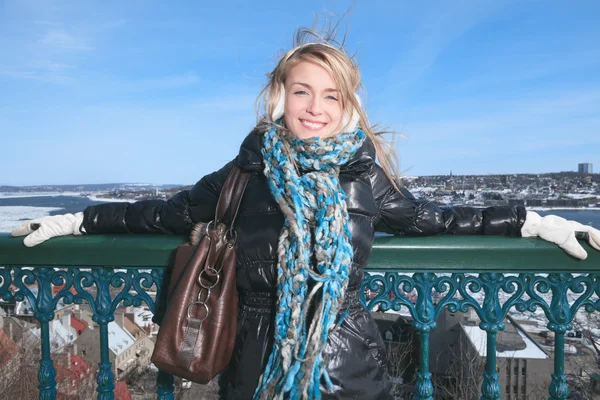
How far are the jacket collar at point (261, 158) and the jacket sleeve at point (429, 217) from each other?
129 mm

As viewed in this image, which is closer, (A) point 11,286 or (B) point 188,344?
(B) point 188,344

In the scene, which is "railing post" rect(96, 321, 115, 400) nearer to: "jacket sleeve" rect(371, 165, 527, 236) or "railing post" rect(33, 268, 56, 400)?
"railing post" rect(33, 268, 56, 400)

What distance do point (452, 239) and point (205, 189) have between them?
1.20 meters

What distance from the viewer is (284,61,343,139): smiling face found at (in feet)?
7.07

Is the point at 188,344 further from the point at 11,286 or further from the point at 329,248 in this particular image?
the point at 11,286

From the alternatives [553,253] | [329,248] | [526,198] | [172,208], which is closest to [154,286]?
[172,208]

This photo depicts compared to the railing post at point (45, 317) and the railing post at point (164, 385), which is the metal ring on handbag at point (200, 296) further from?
the railing post at point (45, 317)

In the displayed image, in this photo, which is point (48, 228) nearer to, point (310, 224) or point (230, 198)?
point (230, 198)

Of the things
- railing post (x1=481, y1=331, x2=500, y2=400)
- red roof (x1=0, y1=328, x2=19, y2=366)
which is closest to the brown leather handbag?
railing post (x1=481, y1=331, x2=500, y2=400)

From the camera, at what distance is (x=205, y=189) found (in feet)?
7.32

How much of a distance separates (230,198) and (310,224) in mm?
383

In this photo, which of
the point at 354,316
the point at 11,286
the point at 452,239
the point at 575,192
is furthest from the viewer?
the point at 575,192

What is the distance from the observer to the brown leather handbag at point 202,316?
188 cm

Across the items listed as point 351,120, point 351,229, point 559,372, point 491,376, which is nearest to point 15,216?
point 351,120
